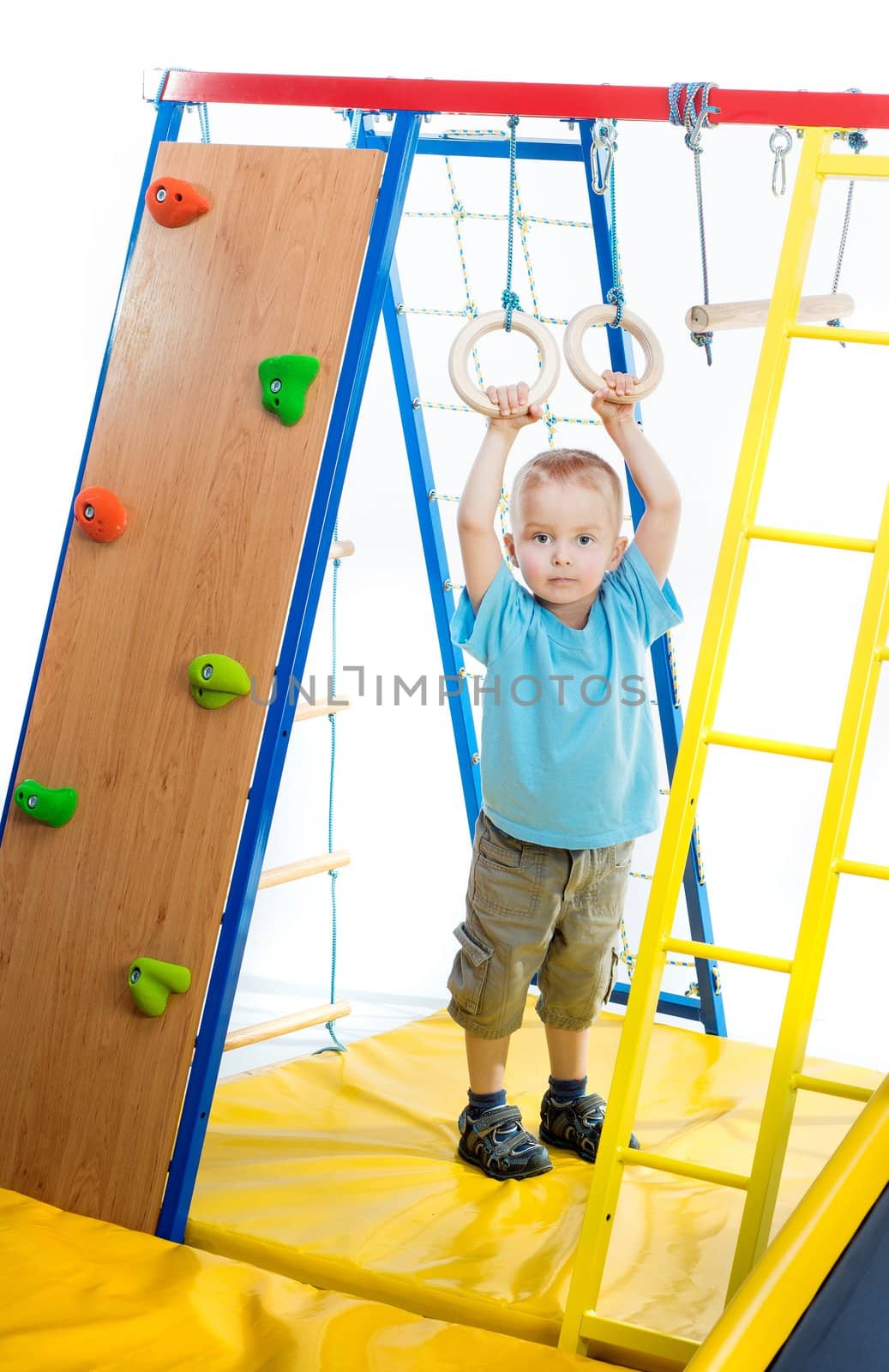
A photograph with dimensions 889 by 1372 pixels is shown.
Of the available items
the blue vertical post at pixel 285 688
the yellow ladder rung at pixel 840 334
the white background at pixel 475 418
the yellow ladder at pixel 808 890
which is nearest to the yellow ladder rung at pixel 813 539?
the yellow ladder at pixel 808 890

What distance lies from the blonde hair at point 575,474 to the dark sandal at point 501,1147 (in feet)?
3.62

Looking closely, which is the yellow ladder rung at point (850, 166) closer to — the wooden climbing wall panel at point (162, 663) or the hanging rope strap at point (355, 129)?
the wooden climbing wall panel at point (162, 663)

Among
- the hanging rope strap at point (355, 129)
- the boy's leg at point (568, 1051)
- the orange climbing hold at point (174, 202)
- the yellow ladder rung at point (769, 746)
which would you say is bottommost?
the boy's leg at point (568, 1051)

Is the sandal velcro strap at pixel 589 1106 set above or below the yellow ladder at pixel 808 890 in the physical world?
below

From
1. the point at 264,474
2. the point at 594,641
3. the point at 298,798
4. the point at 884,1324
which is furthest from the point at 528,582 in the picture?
the point at 298,798

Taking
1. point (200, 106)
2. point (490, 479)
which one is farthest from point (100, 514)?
point (200, 106)

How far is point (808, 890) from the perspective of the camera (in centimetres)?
211

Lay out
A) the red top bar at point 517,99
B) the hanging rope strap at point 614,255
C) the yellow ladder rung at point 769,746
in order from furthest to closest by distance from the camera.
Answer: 1. the hanging rope strap at point 614,255
2. the red top bar at point 517,99
3. the yellow ladder rung at point 769,746

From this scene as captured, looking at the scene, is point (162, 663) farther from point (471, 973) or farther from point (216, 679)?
point (471, 973)

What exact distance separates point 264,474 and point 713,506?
1.92 meters

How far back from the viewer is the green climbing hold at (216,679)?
2434mm

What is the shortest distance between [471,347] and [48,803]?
1.08 metres

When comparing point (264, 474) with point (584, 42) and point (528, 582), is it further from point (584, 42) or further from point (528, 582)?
point (584, 42)

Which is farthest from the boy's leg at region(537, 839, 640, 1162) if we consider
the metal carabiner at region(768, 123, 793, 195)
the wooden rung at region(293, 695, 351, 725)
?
the metal carabiner at region(768, 123, 793, 195)
